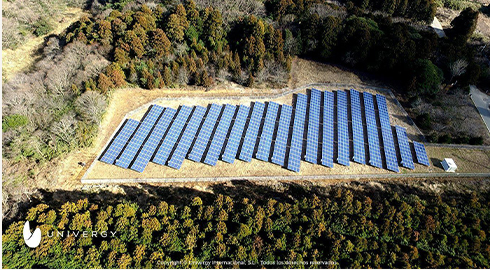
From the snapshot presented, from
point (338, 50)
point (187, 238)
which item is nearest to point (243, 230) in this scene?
point (187, 238)

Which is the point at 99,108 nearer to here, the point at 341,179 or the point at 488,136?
the point at 341,179

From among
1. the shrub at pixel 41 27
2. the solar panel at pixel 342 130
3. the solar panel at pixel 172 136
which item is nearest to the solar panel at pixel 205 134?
the solar panel at pixel 172 136

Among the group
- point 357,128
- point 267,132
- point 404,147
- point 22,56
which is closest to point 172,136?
point 267,132

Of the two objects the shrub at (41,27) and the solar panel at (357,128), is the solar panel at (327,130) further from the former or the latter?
the shrub at (41,27)

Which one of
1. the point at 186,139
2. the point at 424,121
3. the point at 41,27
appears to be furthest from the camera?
the point at 41,27

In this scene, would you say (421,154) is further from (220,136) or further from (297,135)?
(220,136)
